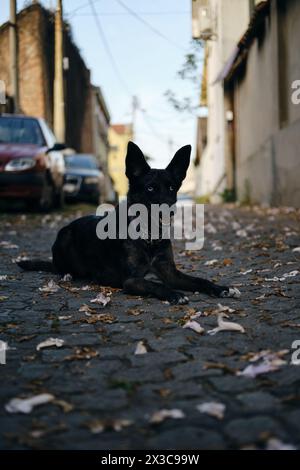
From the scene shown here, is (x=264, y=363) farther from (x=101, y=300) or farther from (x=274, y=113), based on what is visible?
(x=274, y=113)

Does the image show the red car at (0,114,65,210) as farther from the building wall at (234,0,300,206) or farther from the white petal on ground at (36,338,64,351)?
the white petal on ground at (36,338,64,351)

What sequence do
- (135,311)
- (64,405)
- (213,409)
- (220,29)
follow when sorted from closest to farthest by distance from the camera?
1. (213,409)
2. (64,405)
3. (135,311)
4. (220,29)

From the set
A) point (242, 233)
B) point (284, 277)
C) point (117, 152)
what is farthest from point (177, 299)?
point (117, 152)

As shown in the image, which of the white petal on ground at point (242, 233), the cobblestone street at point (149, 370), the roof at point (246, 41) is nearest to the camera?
the cobblestone street at point (149, 370)

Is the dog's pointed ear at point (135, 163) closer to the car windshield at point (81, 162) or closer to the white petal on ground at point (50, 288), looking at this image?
the white petal on ground at point (50, 288)

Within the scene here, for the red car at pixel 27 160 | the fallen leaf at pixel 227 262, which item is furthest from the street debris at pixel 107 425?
the red car at pixel 27 160

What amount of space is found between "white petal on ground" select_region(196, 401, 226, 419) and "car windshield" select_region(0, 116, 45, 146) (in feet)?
37.9

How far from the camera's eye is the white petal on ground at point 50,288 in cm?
545

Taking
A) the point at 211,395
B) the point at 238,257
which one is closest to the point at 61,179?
the point at 238,257

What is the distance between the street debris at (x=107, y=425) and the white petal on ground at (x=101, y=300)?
2307 mm

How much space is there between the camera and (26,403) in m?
2.59

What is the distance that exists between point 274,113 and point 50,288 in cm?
1062

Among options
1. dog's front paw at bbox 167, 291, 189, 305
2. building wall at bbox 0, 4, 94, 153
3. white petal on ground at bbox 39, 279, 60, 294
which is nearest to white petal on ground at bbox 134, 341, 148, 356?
dog's front paw at bbox 167, 291, 189, 305

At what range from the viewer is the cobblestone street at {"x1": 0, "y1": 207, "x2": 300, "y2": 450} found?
7.59 ft
